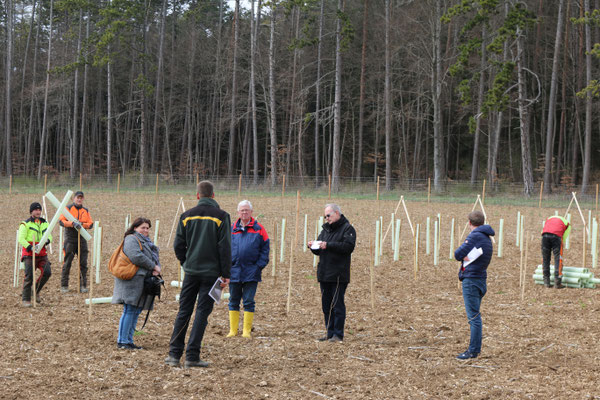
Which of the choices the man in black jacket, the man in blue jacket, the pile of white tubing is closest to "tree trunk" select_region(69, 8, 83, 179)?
the pile of white tubing

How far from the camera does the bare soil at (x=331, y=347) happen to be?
5.24 meters

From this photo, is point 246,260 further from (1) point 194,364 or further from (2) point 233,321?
(1) point 194,364

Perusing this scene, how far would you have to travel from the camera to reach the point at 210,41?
43.6 m

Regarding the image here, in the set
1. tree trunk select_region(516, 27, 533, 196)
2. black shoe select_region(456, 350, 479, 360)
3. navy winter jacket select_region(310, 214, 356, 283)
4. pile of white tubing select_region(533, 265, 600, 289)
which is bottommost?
black shoe select_region(456, 350, 479, 360)

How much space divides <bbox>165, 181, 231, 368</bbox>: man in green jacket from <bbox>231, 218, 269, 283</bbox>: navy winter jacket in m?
1.22

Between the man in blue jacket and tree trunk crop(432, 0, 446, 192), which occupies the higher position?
tree trunk crop(432, 0, 446, 192)

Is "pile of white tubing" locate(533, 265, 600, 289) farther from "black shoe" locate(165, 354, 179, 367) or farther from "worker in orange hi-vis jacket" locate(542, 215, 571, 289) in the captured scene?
"black shoe" locate(165, 354, 179, 367)

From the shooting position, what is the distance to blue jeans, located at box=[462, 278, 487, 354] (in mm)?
6203

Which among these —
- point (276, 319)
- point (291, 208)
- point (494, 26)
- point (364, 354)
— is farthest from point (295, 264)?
point (494, 26)

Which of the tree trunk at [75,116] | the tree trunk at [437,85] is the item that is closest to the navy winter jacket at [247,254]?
the tree trunk at [437,85]

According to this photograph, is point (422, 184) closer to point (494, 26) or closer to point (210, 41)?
point (494, 26)

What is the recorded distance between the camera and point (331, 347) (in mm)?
6688

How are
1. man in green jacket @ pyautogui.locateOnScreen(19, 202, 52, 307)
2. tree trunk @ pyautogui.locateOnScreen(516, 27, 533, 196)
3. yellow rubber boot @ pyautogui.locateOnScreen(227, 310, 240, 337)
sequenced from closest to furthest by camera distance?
1. yellow rubber boot @ pyautogui.locateOnScreen(227, 310, 240, 337)
2. man in green jacket @ pyautogui.locateOnScreen(19, 202, 52, 307)
3. tree trunk @ pyautogui.locateOnScreen(516, 27, 533, 196)

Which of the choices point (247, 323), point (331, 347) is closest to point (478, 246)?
point (331, 347)
